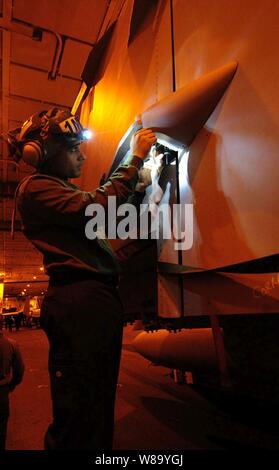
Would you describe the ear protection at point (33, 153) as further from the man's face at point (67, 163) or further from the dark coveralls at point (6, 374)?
the dark coveralls at point (6, 374)

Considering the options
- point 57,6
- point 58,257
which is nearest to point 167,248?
point 58,257

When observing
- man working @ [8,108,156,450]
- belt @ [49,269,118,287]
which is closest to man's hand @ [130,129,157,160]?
man working @ [8,108,156,450]

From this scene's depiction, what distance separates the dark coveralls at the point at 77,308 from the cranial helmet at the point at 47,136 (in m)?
0.16

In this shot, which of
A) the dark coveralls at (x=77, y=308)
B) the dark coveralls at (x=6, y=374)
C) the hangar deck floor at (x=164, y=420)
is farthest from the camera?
the hangar deck floor at (x=164, y=420)

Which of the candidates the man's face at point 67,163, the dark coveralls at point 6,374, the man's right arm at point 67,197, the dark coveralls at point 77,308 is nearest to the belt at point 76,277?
the dark coveralls at point 77,308

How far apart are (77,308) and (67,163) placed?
27.9 inches

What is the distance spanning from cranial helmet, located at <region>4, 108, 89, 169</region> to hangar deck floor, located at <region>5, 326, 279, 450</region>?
1764mm

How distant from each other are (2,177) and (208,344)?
6632 millimetres

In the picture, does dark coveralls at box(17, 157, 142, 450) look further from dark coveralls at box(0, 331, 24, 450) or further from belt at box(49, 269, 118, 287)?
dark coveralls at box(0, 331, 24, 450)

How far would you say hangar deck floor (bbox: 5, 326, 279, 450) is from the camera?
2047 millimetres

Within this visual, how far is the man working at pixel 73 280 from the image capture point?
107cm

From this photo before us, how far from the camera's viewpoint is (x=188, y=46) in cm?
138

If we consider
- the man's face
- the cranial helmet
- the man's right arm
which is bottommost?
the man's right arm
